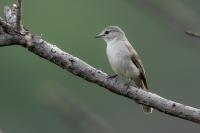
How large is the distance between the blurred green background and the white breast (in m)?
5.56

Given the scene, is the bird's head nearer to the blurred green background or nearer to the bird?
the bird

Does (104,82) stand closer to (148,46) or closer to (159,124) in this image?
(159,124)

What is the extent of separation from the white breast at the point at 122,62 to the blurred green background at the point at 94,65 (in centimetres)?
556

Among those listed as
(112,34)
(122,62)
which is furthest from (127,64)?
(112,34)

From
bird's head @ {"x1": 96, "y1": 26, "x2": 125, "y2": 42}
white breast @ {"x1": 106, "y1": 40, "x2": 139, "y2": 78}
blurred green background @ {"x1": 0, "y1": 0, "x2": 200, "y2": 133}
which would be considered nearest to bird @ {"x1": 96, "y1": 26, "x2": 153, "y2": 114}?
white breast @ {"x1": 106, "y1": 40, "x2": 139, "y2": 78}

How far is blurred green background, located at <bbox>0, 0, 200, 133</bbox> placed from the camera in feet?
64.3

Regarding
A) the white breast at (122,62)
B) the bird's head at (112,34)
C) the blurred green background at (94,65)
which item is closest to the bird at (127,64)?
the white breast at (122,62)

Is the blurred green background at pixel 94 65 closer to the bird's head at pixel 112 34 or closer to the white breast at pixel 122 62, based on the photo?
the bird's head at pixel 112 34

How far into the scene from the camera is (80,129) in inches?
191

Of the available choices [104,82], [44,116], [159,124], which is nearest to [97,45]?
[44,116]

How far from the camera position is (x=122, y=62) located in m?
8.14

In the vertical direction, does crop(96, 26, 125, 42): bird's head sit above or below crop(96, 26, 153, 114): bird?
above

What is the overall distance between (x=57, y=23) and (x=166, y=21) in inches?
934

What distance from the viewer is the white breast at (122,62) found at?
806cm
